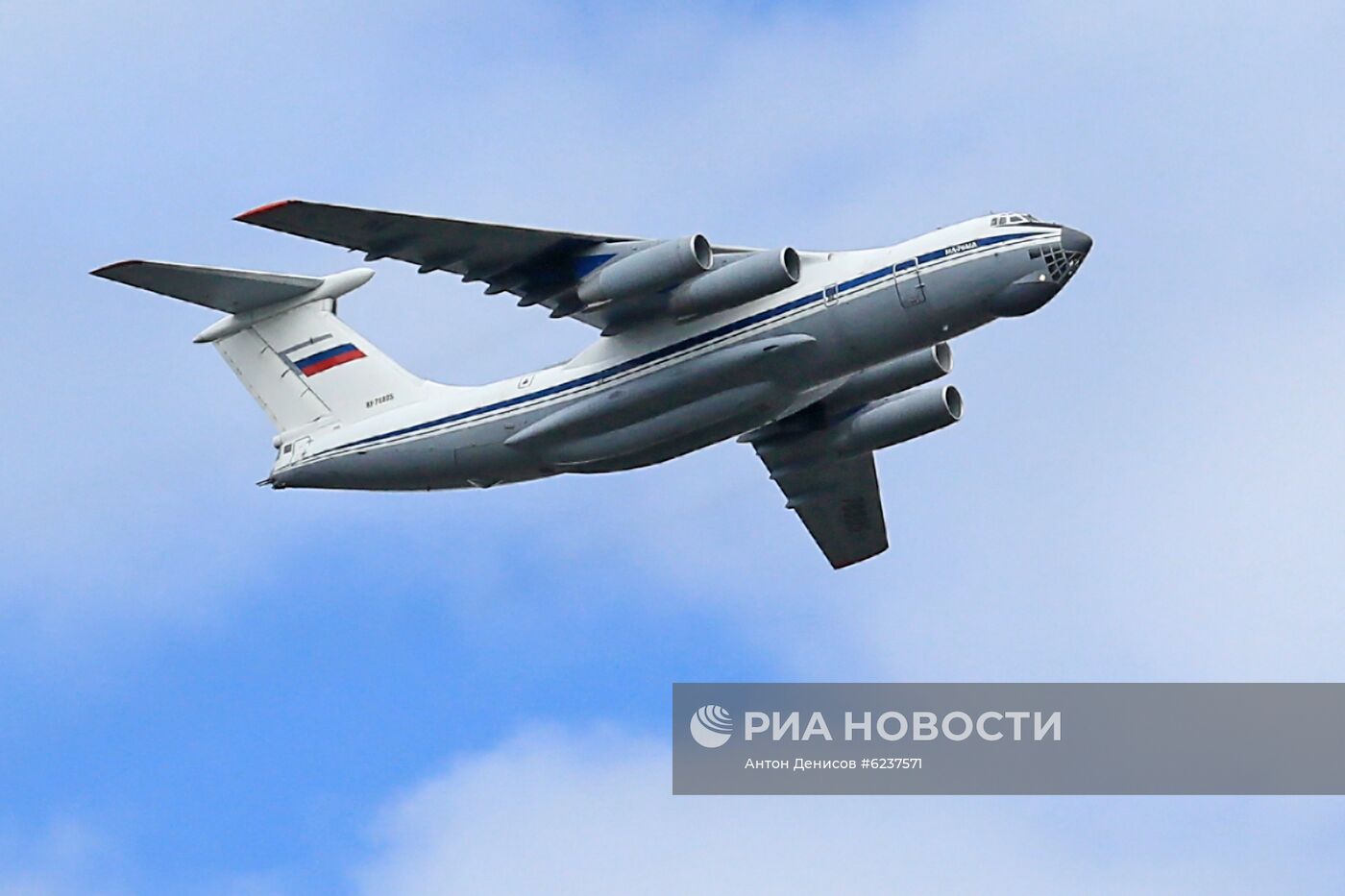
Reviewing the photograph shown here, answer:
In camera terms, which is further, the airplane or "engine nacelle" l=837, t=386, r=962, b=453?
"engine nacelle" l=837, t=386, r=962, b=453

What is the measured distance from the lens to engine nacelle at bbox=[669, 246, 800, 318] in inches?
693

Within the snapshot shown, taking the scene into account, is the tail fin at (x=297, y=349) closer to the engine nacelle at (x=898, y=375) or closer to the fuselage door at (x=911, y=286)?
the engine nacelle at (x=898, y=375)

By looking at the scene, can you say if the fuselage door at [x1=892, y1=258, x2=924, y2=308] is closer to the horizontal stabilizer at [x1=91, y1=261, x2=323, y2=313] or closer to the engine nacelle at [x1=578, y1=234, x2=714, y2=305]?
the engine nacelle at [x1=578, y1=234, x2=714, y2=305]

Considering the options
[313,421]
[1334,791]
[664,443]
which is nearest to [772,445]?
[664,443]

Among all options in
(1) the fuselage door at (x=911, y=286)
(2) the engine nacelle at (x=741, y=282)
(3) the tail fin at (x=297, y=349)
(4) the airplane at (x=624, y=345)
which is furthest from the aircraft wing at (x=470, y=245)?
(1) the fuselage door at (x=911, y=286)

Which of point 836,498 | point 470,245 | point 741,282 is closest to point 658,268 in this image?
point 741,282

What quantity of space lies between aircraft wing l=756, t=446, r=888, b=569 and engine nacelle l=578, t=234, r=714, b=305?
3.66m

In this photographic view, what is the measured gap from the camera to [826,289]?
18.0 metres

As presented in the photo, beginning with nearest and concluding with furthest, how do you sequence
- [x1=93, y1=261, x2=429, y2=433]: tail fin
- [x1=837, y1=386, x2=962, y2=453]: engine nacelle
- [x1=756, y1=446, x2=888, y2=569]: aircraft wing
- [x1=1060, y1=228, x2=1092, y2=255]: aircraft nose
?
1. [x1=1060, y1=228, x2=1092, y2=255]: aircraft nose
2. [x1=93, y1=261, x2=429, y2=433]: tail fin
3. [x1=837, y1=386, x2=962, y2=453]: engine nacelle
4. [x1=756, y1=446, x2=888, y2=569]: aircraft wing

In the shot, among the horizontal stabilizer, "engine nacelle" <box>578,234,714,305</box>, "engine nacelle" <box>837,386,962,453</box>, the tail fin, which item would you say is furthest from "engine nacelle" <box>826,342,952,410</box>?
the horizontal stabilizer

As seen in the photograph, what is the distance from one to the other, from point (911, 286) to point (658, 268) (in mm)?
2076

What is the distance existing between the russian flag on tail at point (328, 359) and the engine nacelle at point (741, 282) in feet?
13.0

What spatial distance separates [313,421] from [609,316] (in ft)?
11.1

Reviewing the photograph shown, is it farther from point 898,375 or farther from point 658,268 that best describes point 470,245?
point 898,375
